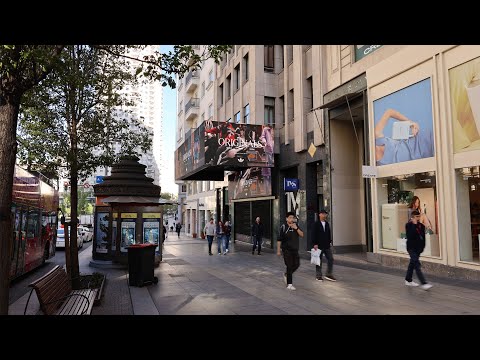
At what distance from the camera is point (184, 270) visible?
12.5m

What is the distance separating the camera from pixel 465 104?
9.78 metres

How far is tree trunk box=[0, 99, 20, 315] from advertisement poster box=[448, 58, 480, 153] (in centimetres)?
976

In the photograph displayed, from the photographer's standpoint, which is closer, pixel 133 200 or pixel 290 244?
pixel 290 244

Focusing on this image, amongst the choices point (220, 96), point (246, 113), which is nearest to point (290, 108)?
point (246, 113)

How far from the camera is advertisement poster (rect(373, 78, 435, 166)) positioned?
11.0m

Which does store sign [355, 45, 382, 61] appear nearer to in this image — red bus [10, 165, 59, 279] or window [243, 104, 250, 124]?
window [243, 104, 250, 124]

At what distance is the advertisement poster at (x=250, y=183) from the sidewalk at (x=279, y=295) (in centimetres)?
893

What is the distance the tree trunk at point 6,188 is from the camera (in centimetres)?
442

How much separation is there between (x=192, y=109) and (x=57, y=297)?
3369 centimetres

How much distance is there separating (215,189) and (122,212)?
17.0 meters

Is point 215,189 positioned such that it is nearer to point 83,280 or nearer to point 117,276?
point 117,276

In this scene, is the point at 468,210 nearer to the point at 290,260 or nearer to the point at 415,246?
the point at 415,246

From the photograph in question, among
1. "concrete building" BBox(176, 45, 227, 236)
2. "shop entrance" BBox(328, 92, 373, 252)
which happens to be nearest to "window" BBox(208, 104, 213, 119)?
"concrete building" BBox(176, 45, 227, 236)

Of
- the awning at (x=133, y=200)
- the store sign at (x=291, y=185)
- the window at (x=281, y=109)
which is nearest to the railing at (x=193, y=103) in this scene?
the window at (x=281, y=109)
